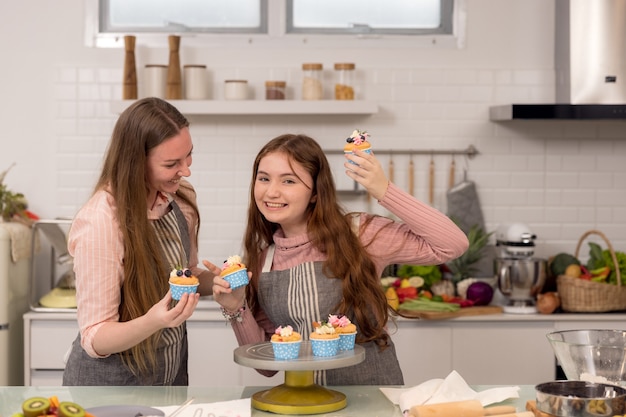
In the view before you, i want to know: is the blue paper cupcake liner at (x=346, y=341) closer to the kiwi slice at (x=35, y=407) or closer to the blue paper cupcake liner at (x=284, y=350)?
the blue paper cupcake liner at (x=284, y=350)

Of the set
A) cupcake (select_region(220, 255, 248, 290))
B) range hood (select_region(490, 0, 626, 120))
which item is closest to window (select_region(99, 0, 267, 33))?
range hood (select_region(490, 0, 626, 120))

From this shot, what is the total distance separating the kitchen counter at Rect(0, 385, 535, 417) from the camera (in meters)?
2.35

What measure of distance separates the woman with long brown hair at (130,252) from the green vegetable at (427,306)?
74.4 inches

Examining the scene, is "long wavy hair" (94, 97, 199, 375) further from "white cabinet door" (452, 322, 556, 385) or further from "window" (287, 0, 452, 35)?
"window" (287, 0, 452, 35)

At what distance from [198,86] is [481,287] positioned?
5.96ft

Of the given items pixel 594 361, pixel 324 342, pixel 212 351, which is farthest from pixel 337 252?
pixel 212 351

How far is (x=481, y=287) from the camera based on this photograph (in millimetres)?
4730

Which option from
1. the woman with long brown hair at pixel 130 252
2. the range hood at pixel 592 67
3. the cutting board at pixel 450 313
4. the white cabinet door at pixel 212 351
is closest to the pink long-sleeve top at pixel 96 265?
the woman with long brown hair at pixel 130 252

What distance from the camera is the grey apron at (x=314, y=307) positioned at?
2.82 meters

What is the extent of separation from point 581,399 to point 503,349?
106 inches

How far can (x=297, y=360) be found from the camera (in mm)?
2316

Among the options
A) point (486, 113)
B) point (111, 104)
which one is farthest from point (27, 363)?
point (486, 113)

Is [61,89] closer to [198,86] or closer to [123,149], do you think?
[198,86]

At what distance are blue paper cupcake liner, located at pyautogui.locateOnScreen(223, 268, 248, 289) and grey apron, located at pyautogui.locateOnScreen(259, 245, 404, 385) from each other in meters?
0.31
